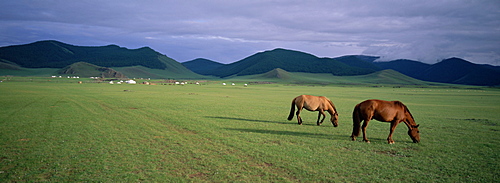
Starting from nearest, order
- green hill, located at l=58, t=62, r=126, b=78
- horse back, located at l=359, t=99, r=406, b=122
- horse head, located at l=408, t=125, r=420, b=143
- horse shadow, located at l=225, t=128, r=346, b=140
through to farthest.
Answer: horse back, located at l=359, t=99, r=406, b=122
horse head, located at l=408, t=125, r=420, b=143
horse shadow, located at l=225, t=128, r=346, b=140
green hill, located at l=58, t=62, r=126, b=78

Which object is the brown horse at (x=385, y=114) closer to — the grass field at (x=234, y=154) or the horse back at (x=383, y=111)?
the horse back at (x=383, y=111)

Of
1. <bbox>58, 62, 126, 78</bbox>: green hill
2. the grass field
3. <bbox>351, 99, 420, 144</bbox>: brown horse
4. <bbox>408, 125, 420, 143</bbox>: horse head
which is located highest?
<bbox>58, 62, 126, 78</bbox>: green hill

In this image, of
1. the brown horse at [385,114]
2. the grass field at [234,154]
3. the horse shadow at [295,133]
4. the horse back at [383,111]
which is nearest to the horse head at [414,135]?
the brown horse at [385,114]

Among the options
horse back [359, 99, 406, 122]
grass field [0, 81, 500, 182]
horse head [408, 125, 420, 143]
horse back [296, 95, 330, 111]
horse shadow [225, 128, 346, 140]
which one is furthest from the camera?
horse back [296, 95, 330, 111]

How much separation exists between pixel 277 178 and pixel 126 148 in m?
5.35

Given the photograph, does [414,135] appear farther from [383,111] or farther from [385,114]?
[383,111]

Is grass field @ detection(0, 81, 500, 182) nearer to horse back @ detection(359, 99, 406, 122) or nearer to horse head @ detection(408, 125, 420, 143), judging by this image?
horse head @ detection(408, 125, 420, 143)

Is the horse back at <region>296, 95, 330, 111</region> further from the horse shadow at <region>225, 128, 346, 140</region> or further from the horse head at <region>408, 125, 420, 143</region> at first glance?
the horse head at <region>408, 125, 420, 143</region>

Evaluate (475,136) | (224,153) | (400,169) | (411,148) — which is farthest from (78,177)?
(475,136)

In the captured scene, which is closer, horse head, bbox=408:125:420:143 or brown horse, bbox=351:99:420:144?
brown horse, bbox=351:99:420:144

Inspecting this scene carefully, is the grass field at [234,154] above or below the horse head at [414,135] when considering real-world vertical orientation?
below

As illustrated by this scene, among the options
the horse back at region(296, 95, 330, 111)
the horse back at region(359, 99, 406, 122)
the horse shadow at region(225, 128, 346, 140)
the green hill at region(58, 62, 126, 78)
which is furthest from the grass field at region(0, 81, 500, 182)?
the green hill at region(58, 62, 126, 78)

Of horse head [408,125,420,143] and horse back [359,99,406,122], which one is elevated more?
horse back [359,99,406,122]

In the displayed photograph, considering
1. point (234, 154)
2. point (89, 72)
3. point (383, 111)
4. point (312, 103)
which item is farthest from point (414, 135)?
point (89, 72)
